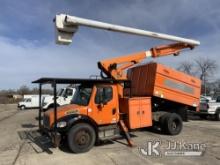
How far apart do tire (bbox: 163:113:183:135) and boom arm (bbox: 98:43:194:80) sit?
2.68 metres

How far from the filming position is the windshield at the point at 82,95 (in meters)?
9.89

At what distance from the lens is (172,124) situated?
12195 mm

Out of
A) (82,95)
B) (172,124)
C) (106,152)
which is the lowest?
(106,152)

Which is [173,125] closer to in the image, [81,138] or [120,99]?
[120,99]

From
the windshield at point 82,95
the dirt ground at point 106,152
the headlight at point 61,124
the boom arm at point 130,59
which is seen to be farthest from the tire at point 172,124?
the headlight at point 61,124

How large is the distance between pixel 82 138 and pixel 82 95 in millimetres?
Result: 1688

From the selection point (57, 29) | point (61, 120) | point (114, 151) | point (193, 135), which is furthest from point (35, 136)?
point (193, 135)

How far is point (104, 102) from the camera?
9969 mm

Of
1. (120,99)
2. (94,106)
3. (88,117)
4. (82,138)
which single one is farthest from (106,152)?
(120,99)

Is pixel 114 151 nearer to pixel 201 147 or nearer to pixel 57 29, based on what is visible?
pixel 201 147

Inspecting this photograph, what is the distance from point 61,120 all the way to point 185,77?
22.0 ft

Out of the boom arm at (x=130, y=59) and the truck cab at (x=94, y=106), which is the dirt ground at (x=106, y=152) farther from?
the boom arm at (x=130, y=59)

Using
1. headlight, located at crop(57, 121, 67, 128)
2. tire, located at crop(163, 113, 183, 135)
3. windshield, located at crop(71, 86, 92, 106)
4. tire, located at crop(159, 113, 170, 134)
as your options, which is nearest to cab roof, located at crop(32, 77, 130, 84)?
windshield, located at crop(71, 86, 92, 106)

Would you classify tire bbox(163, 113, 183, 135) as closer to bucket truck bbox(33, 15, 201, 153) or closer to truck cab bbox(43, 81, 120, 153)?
bucket truck bbox(33, 15, 201, 153)
